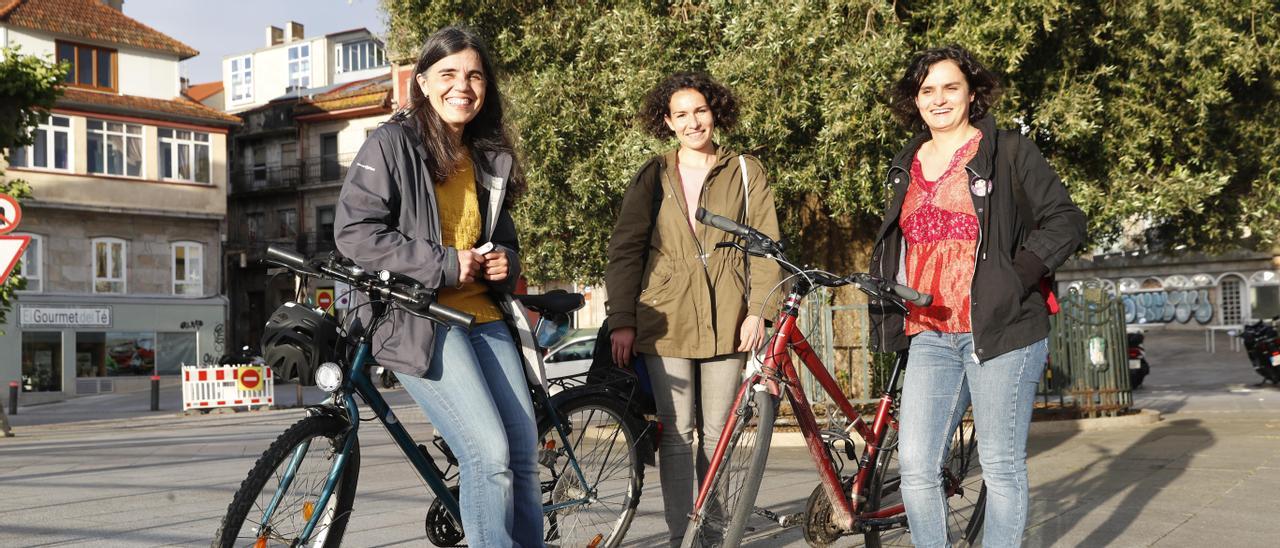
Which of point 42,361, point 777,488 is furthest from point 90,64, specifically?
point 777,488

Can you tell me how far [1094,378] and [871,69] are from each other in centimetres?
489

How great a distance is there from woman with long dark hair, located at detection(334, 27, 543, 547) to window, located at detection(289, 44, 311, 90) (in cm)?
5716

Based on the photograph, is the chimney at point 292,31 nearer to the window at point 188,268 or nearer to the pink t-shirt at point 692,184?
the window at point 188,268

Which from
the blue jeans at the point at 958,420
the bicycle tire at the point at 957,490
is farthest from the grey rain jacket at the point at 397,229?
the bicycle tire at the point at 957,490

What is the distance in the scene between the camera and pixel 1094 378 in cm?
1206

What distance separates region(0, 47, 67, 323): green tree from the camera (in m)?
16.2

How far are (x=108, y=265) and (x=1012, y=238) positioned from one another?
3695 cm

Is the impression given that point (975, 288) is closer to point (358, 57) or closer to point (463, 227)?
point (463, 227)

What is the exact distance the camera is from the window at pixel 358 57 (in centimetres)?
5594

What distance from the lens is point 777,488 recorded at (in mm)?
7301

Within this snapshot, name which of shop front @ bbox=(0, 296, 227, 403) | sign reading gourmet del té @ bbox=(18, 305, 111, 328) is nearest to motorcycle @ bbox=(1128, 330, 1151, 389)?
shop front @ bbox=(0, 296, 227, 403)

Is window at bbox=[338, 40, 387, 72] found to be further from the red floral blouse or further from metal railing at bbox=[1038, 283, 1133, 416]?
the red floral blouse

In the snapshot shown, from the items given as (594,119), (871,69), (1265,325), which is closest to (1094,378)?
(871,69)

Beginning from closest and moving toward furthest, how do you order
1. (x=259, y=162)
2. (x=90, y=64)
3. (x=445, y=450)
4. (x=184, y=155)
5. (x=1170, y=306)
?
(x=445, y=450), (x=90, y=64), (x=184, y=155), (x=1170, y=306), (x=259, y=162)
